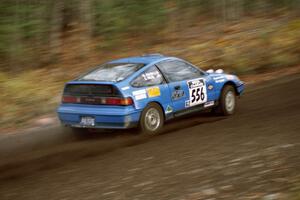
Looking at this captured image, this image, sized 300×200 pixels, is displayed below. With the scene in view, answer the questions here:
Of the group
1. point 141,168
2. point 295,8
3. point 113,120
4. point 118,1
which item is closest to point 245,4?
point 295,8

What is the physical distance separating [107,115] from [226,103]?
10.0 feet

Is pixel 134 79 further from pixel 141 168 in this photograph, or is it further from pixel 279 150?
pixel 279 150

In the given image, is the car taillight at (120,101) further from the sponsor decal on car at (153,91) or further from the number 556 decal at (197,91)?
the number 556 decal at (197,91)

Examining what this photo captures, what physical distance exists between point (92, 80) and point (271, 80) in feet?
24.3

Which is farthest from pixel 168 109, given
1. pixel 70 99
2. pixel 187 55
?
pixel 187 55

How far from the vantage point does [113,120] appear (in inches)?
332

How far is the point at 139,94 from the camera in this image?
28.2 feet

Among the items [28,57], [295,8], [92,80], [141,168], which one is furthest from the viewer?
[295,8]

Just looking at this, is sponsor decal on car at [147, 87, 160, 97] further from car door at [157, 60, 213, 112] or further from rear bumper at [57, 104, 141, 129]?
rear bumper at [57, 104, 141, 129]

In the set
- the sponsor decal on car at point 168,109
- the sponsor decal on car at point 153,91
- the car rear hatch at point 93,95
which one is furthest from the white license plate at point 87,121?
the sponsor decal on car at point 168,109

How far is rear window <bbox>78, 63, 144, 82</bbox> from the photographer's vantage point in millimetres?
8703

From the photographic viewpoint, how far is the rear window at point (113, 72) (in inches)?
343

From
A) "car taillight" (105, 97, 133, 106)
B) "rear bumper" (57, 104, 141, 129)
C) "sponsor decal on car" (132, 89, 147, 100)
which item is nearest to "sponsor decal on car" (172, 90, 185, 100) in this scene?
"sponsor decal on car" (132, 89, 147, 100)

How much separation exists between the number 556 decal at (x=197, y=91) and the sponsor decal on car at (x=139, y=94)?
118cm
